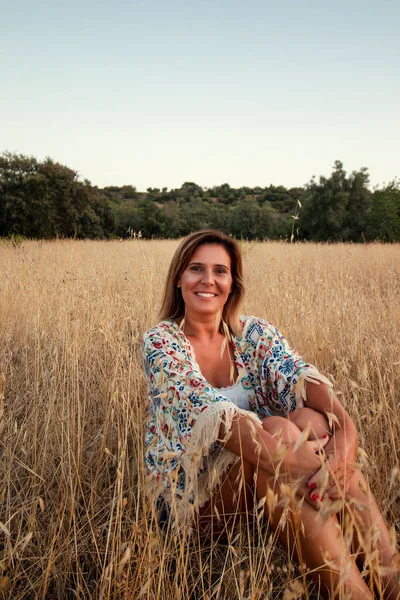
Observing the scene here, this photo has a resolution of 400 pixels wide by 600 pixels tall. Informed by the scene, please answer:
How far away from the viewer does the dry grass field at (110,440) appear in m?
1.37

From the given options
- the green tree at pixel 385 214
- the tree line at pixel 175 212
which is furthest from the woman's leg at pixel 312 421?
the green tree at pixel 385 214

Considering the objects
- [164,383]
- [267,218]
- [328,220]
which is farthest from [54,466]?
[267,218]

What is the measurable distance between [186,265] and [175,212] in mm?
33183

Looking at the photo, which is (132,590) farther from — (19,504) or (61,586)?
(19,504)

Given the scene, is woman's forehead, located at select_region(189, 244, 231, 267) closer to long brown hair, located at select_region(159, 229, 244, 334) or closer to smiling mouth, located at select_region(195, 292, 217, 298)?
long brown hair, located at select_region(159, 229, 244, 334)

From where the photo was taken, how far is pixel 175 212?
114ft

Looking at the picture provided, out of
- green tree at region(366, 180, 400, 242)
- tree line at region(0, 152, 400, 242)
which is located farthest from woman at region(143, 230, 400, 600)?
green tree at region(366, 180, 400, 242)

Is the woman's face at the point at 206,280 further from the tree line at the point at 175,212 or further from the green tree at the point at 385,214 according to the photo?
the green tree at the point at 385,214

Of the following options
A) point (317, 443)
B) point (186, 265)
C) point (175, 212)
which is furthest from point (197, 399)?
point (175, 212)

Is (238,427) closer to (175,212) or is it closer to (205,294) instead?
(205,294)

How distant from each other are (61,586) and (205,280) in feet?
4.21

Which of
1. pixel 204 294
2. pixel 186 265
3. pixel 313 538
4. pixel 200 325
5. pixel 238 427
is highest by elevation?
pixel 186 265

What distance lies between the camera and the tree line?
17.8 m

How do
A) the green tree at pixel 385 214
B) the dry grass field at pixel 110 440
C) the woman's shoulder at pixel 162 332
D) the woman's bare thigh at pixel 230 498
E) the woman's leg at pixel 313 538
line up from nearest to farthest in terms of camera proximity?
the woman's leg at pixel 313 538 < the dry grass field at pixel 110 440 < the woman's bare thigh at pixel 230 498 < the woman's shoulder at pixel 162 332 < the green tree at pixel 385 214
